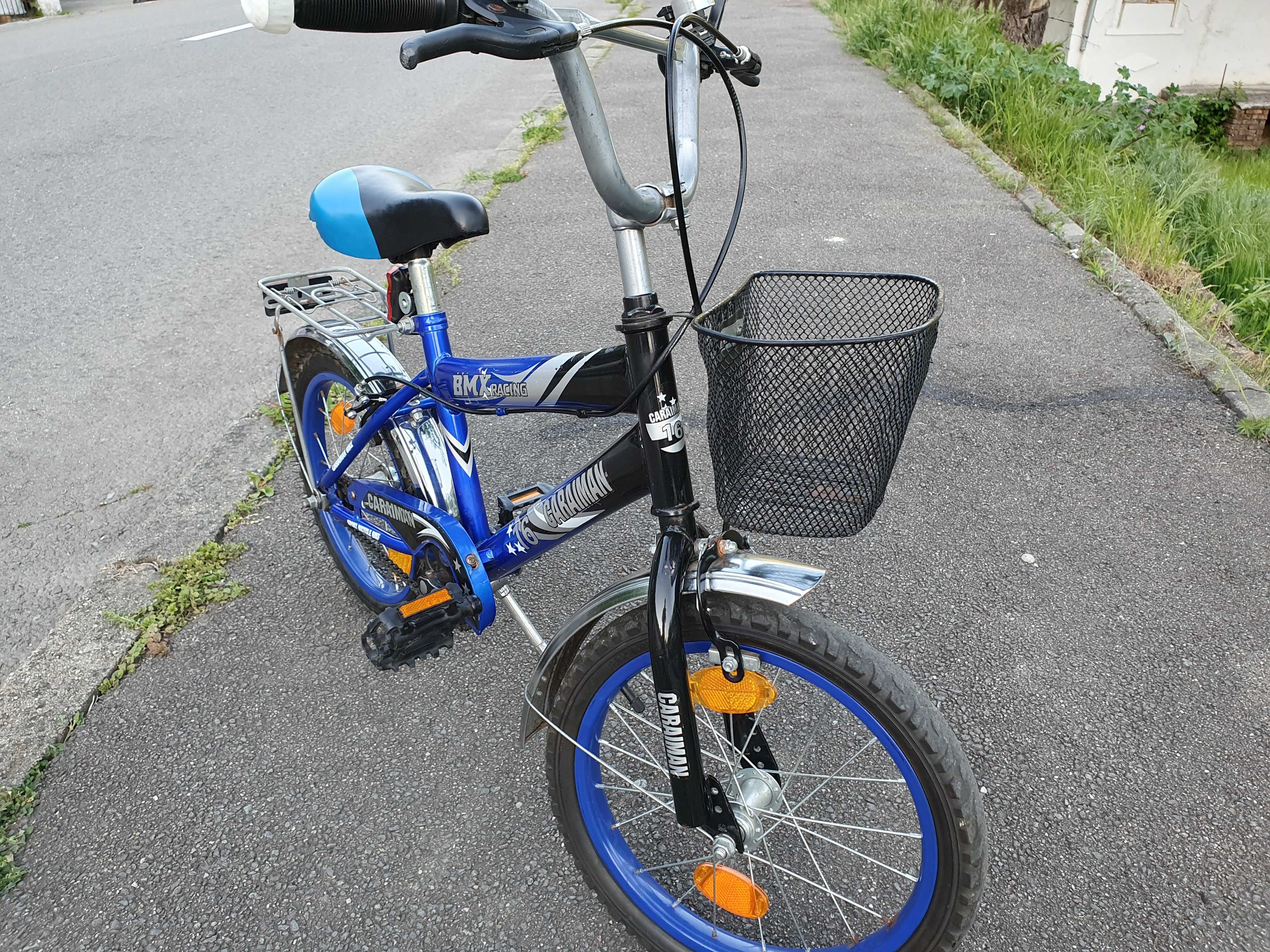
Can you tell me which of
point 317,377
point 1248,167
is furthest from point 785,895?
point 1248,167

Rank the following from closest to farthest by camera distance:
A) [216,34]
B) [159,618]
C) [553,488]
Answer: [553,488], [159,618], [216,34]

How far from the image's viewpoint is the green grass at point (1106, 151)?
4.73 metres

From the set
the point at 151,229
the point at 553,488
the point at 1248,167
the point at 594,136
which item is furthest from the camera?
the point at 1248,167

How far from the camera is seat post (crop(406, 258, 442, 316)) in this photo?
212cm

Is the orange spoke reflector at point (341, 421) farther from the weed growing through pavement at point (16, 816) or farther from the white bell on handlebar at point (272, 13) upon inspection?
the white bell on handlebar at point (272, 13)

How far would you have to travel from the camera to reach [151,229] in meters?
5.76

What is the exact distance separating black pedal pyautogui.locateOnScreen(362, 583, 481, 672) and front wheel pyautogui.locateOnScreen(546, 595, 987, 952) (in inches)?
17.2

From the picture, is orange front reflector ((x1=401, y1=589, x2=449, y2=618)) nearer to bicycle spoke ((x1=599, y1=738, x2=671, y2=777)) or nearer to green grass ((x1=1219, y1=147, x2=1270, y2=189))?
bicycle spoke ((x1=599, y1=738, x2=671, y2=777))

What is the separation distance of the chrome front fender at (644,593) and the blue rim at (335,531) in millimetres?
979

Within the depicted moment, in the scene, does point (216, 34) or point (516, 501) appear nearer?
point (516, 501)

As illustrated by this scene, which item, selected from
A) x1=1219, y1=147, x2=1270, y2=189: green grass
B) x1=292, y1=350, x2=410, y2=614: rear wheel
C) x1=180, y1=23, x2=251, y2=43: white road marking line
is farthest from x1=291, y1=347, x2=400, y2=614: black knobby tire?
x1=180, y1=23, x2=251, y2=43: white road marking line

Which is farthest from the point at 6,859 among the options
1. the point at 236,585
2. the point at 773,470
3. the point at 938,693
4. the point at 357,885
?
the point at 938,693

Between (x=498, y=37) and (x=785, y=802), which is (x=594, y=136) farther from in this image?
(x=785, y=802)

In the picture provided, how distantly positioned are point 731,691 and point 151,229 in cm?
563
